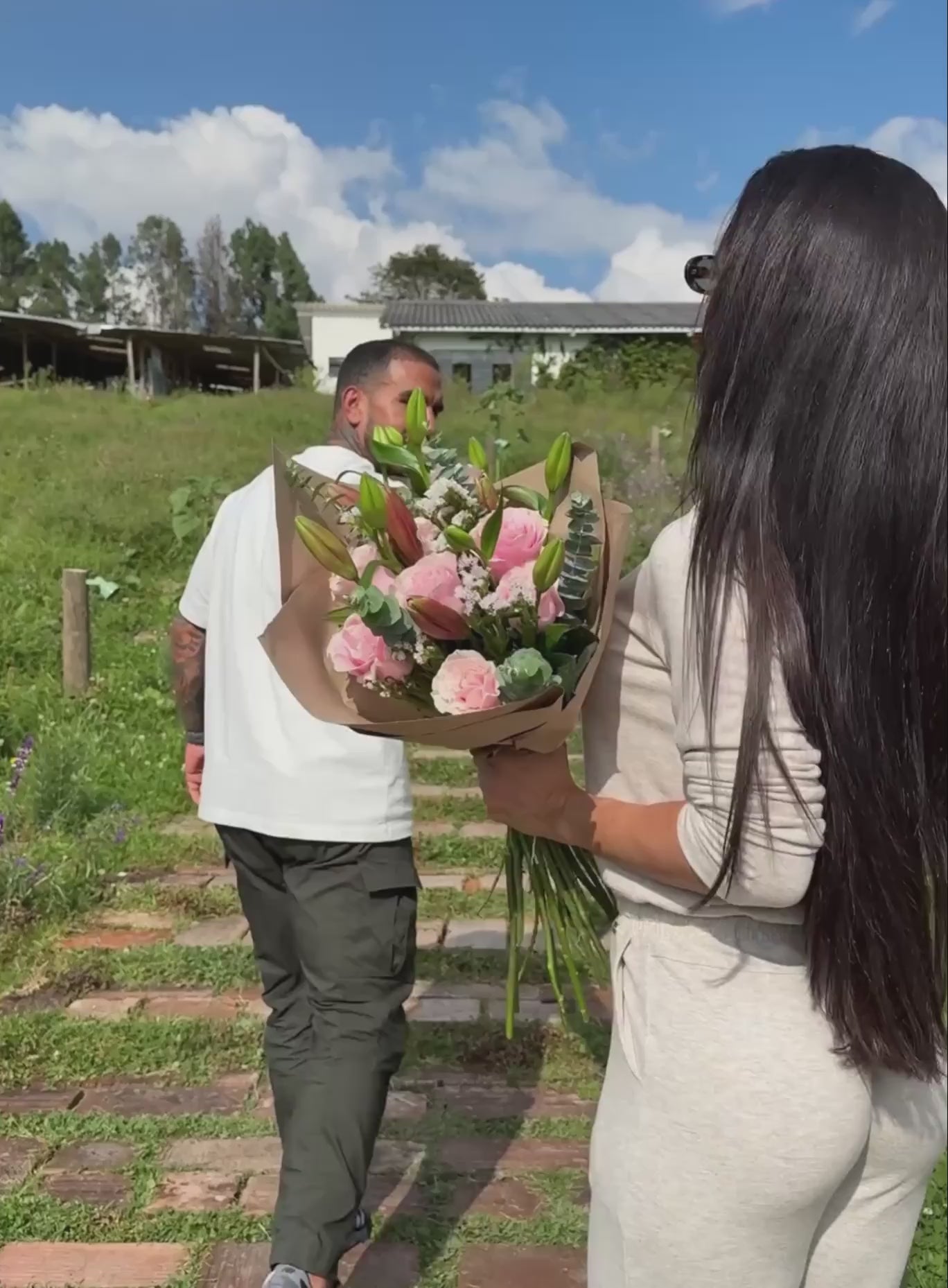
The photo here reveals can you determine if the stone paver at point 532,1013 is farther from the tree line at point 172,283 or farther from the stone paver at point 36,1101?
the tree line at point 172,283

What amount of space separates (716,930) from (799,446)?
1.76 feet

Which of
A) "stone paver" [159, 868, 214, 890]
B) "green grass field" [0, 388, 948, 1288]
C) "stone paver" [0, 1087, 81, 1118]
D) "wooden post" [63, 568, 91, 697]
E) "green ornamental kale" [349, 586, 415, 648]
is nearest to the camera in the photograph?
"green ornamental kale" [349, 586, 415, 648]

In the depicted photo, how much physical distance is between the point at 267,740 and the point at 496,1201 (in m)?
1.24

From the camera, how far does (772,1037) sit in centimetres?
122

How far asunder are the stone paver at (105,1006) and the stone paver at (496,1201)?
4.34 feet

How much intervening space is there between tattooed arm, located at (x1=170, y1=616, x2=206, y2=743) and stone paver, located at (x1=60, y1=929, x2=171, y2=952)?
1.48 metres

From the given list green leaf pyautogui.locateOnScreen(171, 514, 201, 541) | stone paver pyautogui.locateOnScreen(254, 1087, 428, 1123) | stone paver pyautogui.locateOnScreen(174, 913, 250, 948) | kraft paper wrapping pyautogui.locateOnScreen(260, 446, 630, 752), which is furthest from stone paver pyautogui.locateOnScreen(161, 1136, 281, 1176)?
green leaf pyautogui.locateOnScreen(171, 514, 201, 541)

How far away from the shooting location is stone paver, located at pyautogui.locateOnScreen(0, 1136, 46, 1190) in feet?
8.63

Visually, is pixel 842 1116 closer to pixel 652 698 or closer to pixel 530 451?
pixel 652 698

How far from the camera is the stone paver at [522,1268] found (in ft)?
7.69

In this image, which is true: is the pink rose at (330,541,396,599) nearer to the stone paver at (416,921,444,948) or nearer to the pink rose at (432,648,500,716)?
the pink rose at (432,648,500,716)

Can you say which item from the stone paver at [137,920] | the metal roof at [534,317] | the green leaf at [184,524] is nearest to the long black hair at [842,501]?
the stone paver at [137,920]

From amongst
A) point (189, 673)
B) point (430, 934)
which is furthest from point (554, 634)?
point (430, 934)

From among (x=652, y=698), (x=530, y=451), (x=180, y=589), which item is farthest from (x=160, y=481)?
(x=652, y=698)
